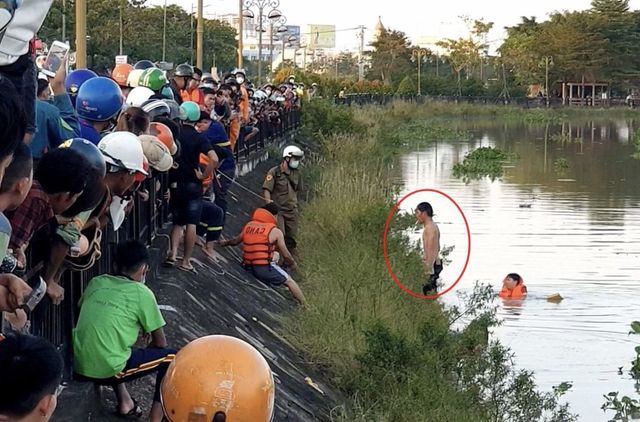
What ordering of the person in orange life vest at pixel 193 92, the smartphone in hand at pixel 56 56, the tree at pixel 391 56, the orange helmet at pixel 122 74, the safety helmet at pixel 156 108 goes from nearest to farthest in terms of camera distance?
the smartphone in hand at pixel 56 56
the safety helmet at pixel 156 108
the orange helmet at pixel 122 74
the person in orange life vest at pixel 193 92
the tree at pixel 391 56

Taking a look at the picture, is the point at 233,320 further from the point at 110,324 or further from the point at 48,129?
the point at 110,324

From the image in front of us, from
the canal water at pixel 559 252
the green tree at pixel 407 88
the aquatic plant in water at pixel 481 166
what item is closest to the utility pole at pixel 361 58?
the green tree at pixel 407 88

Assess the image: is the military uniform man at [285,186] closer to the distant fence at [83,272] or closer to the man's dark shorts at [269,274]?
the man's dark shorts at [269,274]

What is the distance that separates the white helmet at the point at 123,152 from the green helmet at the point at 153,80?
3.85m

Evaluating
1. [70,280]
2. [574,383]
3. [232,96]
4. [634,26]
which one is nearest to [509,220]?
[232,96]

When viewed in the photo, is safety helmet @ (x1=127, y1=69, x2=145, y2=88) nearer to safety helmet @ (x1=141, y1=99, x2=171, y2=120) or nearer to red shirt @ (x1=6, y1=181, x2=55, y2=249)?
safety helmet @ (x1=141, y1=99, x2=171, y2=120)

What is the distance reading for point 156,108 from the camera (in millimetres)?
9695

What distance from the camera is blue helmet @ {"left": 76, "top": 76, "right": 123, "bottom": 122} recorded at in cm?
782

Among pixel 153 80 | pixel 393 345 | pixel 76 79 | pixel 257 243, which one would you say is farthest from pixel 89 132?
pixel 257 243

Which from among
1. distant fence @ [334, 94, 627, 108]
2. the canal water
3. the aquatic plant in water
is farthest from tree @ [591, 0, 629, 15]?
the aquatic plant in water

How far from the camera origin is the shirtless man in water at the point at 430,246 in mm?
16172

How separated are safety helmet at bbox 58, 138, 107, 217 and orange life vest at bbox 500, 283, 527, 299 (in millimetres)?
13708

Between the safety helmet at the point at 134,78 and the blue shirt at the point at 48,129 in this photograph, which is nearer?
the blue shirt at the point at 48,129

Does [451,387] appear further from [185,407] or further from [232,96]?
[232,96]
